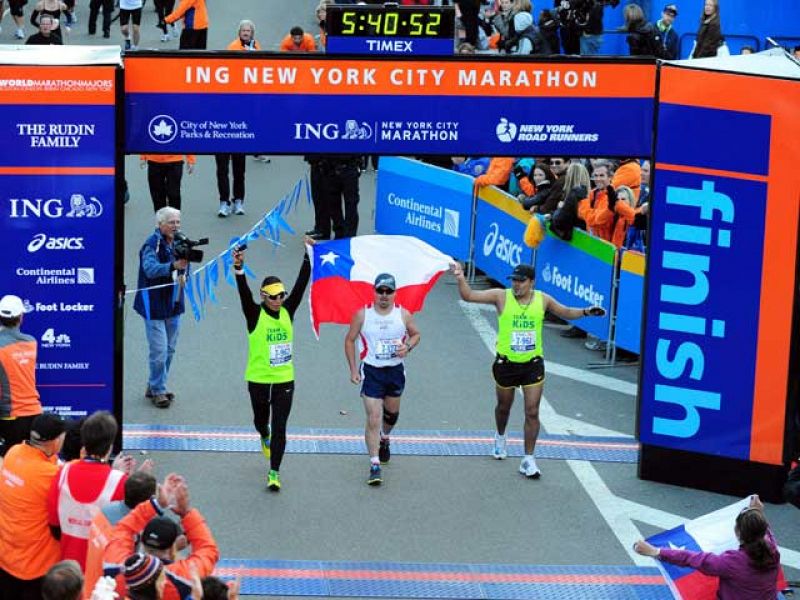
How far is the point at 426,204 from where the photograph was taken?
68.4 feet

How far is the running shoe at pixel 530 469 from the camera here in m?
13.3

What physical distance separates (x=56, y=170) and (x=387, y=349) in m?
3.13

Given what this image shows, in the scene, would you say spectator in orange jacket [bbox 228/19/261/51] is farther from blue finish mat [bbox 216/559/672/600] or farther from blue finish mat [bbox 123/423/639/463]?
blue finish mat [bbox 216/559/672/600]

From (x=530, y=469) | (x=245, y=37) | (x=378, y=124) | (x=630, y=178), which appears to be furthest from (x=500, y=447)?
(x=245, y=37)

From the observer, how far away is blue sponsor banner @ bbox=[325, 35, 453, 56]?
1241cm

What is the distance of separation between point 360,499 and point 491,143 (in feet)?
10.4

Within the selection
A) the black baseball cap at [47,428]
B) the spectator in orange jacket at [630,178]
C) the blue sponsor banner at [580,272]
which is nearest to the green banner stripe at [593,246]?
the blue sponsor banner at [580,272]

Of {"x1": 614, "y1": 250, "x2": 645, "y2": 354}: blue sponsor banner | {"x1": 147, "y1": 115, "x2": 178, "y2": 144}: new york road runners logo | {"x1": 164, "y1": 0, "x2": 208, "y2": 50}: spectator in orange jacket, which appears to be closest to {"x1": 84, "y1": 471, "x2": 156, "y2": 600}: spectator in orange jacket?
{"x1": 147, "y1": 115, "x2": 178, "y2": 144}: new york road runners logo

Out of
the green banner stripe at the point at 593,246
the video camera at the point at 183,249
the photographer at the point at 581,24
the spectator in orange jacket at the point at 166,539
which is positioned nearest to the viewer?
the spectator in orange jacket at the point at 166,539

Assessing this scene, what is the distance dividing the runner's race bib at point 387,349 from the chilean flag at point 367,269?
647 mm

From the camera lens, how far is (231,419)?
47.9 feet

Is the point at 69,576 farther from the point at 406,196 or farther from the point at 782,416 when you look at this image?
the point at 406,196

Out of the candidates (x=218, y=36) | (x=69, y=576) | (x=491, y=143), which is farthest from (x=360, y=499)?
(x=218, y=36)

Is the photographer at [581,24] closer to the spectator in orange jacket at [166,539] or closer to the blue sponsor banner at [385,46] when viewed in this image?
the blue sponsor banner at [385,46]
